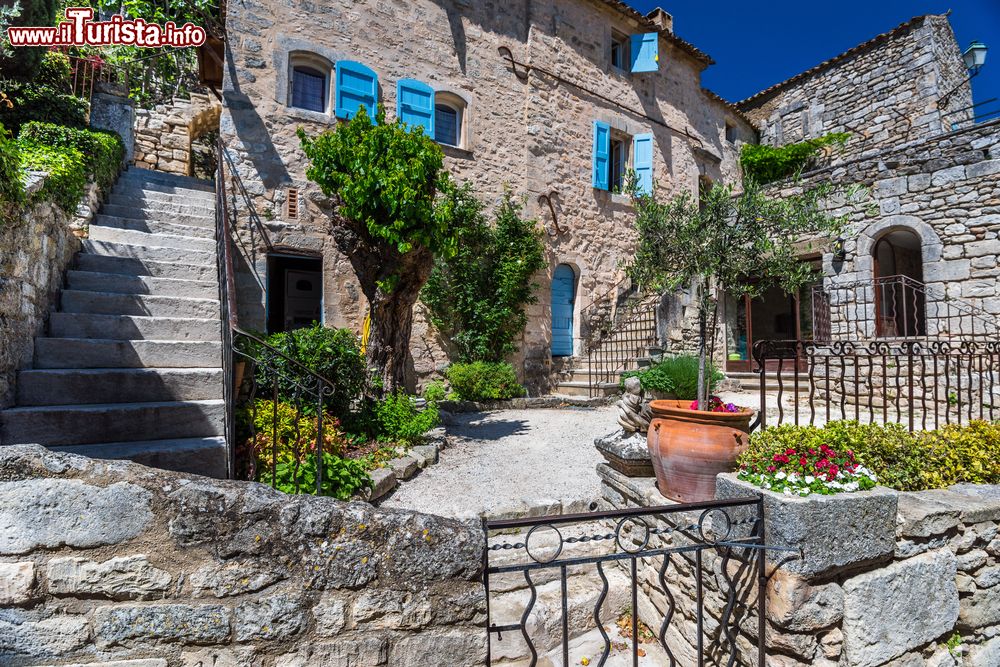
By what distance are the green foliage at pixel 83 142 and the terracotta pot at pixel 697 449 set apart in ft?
21.4

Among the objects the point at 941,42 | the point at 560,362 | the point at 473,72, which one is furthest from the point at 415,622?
the point at 941,42

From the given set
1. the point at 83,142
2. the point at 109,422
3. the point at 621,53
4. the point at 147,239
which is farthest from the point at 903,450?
the point at 621,53

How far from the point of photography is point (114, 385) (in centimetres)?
332

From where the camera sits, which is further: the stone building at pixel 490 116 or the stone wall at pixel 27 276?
the stone building at pixel 490 116

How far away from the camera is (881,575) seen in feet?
7.39

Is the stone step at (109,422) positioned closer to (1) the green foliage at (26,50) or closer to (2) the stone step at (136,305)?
(2) the stone step at (136,305)

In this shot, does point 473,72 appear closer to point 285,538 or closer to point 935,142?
point 935,142

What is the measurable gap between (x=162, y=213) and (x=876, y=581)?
7.98m

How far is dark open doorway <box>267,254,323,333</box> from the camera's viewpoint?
34.9 feet

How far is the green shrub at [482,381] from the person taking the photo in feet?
26.7

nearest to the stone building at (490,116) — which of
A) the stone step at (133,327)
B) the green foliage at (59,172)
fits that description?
the green foliage at (59,172)

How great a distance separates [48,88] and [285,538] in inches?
345

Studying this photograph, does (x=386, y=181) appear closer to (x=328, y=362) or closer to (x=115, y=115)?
(x=328, y=362)

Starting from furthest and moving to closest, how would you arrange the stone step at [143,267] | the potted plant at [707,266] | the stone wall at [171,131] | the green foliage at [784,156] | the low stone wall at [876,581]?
the green foliage at [784,156]
the stone wall at [171,131]
the stone step at [143,267]
the potted plant at [707,266]
the low stone wall at [876,581]
